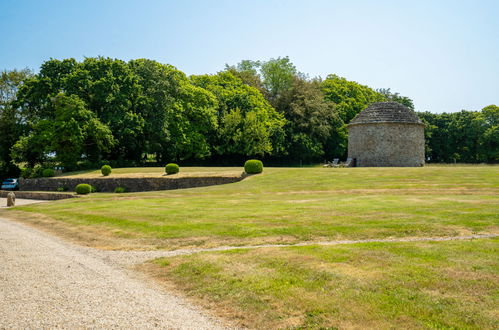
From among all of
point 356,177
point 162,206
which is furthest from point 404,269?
point 356,177

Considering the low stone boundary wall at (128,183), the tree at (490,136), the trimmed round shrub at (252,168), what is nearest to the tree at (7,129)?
the low stone boundary wall at (128,183)

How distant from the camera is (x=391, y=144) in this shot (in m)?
43.5

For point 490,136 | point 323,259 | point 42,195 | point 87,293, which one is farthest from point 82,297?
point 490,136

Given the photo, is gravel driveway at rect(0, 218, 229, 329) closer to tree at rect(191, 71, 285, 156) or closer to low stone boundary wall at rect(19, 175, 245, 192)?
low stone boundary wall at rect(19, 175, 245, 192)

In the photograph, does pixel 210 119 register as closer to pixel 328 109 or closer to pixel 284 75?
pixel 328 109

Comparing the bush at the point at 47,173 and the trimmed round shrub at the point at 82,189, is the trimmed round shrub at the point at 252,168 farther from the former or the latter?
the bush at the point at 47,173

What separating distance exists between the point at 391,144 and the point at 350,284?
39.3 metres

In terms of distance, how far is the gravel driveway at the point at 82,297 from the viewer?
6.02 m

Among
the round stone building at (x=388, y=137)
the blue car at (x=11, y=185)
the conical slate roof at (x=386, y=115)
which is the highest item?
the conical slate roof at (x=386, y=115)

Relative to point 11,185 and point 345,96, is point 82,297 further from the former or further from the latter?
point 345,96

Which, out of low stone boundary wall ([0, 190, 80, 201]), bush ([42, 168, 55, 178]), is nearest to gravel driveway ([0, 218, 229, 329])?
low stone boundary wall ([0, 190, 80, 201])

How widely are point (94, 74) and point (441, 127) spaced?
57634 millimetres

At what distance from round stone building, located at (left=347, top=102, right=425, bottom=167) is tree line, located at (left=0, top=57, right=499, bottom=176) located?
13.5 m

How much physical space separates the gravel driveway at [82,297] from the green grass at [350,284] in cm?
63
